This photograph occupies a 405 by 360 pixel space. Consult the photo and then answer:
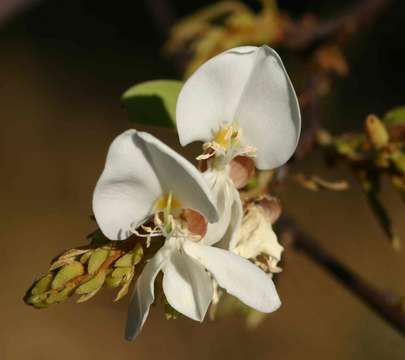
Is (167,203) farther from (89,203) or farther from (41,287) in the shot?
(89,203)

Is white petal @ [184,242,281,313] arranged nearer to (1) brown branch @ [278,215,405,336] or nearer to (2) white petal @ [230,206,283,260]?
(2) white petal @ [230,206,283,260]

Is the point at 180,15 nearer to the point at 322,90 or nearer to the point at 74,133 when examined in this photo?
the point at 74,133

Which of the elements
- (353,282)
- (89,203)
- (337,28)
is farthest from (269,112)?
(89,203)

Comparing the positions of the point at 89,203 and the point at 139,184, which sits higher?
the point at 139,184

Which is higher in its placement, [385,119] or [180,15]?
[385,119]

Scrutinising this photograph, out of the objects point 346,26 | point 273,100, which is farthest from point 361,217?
point 273,100

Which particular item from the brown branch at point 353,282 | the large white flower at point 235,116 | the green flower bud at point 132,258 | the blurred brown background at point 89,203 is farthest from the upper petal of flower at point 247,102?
the blurred brown background at point 89,203
